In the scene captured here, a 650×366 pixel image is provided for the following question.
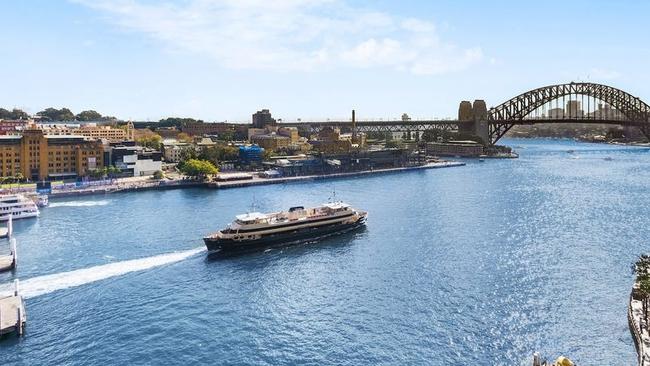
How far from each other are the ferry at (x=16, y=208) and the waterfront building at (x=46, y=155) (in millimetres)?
22085

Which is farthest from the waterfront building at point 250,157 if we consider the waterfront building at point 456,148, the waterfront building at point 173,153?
the waterfront building at point 456,148

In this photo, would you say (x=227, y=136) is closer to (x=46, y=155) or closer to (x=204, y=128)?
(x=204, y=128)

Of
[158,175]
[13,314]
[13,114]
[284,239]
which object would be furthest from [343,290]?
[13,114]

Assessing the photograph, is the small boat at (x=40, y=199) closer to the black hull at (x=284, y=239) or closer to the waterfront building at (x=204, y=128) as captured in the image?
the black hull at (x=284, y=239)

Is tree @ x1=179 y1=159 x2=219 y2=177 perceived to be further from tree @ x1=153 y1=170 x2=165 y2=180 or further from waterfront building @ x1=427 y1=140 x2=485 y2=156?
waterfront building @ x1=427 y1=140 x2=485 y2=156

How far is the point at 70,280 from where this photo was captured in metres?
27.2

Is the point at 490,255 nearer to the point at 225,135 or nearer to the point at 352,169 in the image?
the point at 352,169

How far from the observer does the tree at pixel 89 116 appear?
150000 millimetres

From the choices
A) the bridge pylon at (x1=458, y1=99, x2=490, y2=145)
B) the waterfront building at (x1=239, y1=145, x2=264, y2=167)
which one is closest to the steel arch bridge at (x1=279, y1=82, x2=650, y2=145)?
the bridge pylon at (x1=458, y1=99, x2=490, y2=145)

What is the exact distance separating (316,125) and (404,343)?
426 ft

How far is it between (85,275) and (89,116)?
13729 centimetres

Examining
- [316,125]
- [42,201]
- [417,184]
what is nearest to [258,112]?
[316,125]

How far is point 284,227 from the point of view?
35.4 m

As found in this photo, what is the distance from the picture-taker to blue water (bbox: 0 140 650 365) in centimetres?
2011
